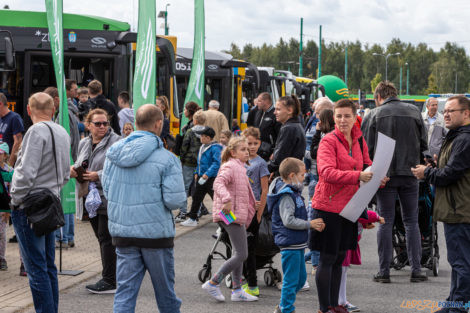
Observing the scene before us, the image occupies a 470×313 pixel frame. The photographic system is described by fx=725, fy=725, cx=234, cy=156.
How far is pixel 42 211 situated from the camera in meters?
5.50

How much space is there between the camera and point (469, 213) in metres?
5.59

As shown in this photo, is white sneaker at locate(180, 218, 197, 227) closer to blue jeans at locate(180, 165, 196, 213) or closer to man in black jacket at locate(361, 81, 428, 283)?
blue jeans at locate(180, 165, 196, 213)

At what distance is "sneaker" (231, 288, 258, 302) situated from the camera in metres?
6.71

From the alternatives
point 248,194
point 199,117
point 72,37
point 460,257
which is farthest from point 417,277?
point 72,37

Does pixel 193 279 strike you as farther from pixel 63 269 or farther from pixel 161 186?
pixel 161 186

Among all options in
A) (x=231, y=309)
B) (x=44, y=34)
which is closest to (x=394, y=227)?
(x=231, y=309)

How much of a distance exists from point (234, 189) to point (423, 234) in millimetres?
2736

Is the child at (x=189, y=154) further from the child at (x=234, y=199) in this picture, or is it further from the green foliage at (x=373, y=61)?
the green foliage at (x=373, y=61)

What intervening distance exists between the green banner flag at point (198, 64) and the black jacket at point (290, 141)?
14.6 feet

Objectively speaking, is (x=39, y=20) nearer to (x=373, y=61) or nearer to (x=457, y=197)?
(x=457, y=197)

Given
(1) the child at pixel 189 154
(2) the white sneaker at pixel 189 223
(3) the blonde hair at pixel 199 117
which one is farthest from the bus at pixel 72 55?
(2) the white sneaker at pixel 189 223

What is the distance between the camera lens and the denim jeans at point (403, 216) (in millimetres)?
7457

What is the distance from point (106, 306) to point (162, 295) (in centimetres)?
176

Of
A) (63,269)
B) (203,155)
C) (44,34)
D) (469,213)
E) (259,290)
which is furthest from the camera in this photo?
(44,34)
